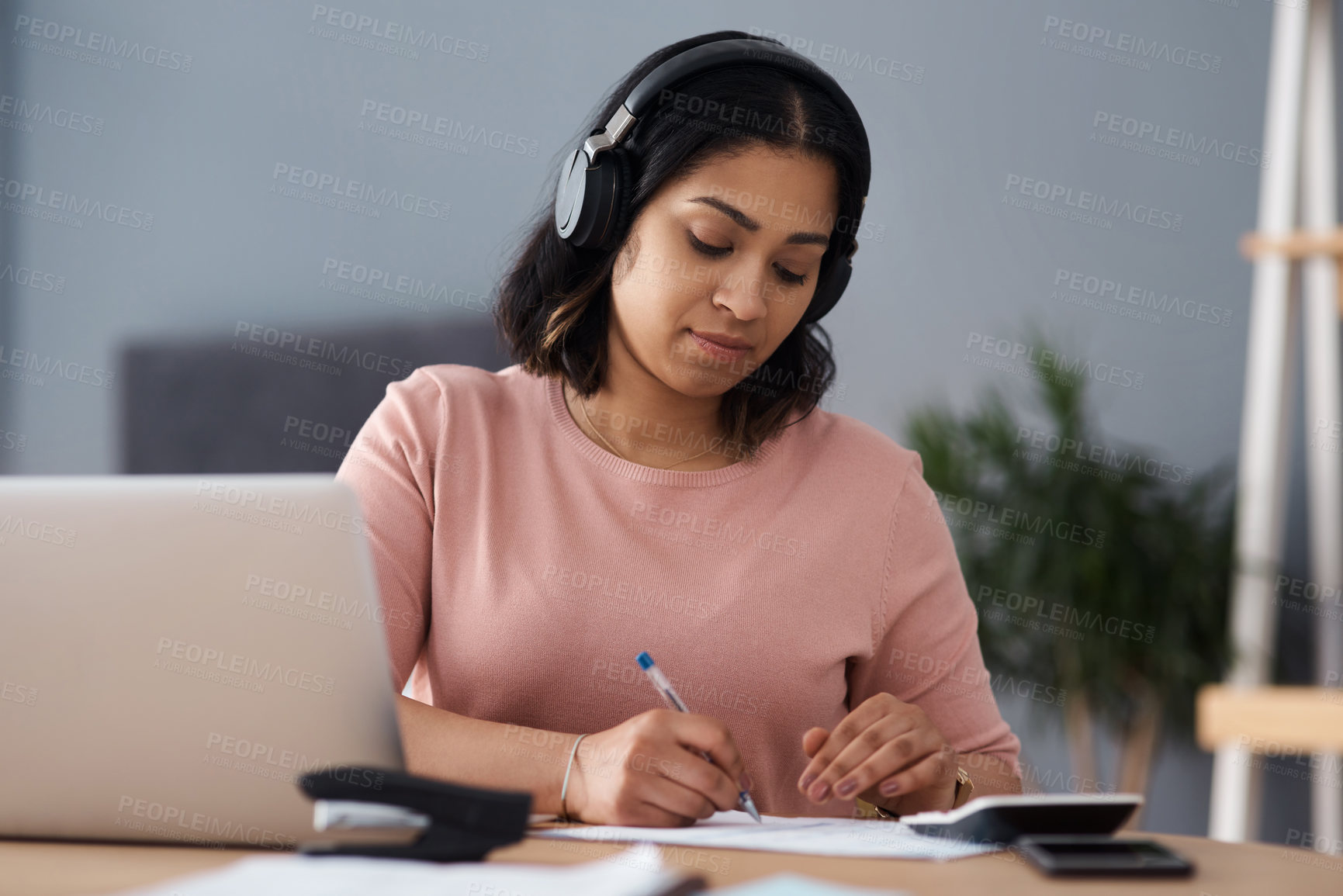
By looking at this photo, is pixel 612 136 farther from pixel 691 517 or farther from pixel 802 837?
pixel 802 837

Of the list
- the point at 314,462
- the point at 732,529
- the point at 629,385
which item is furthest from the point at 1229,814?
the point at 314,462

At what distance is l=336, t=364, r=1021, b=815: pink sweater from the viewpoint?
1.16 meters

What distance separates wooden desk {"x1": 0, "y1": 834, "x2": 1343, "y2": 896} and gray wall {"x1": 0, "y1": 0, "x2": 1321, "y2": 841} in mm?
2014

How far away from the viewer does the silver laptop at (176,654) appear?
0.70 metres

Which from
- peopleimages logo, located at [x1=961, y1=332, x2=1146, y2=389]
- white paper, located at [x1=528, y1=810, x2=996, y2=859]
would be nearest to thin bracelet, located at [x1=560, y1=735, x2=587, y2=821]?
white paper, located at [x1=528, y1=810, x2=996, y2=859]

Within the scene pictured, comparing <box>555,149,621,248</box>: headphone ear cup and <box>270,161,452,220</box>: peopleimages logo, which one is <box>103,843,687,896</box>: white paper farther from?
<box>270,161,452,220</box>: peopleimages logo

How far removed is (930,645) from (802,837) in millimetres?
484

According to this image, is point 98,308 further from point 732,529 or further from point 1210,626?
point 1210,626

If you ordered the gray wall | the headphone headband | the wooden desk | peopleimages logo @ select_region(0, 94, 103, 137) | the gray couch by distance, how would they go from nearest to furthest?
the wooden desk
the headphone headband
the gray couch
the gray wall
peopleimages logo @ select_region(0, 94, 103, 137)

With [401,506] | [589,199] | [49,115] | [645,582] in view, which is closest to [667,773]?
[645,582]

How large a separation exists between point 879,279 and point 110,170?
1955 millimetres

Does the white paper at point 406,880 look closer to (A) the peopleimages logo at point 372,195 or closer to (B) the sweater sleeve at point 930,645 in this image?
(B) the sweater sleeve at point 930,645

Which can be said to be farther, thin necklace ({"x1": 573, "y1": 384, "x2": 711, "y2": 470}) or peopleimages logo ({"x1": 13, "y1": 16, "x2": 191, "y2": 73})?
peopleimages logo ({"x1": 13, "y1": 16, "x2": 191, "y2": 73})

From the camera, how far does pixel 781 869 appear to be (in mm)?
712
